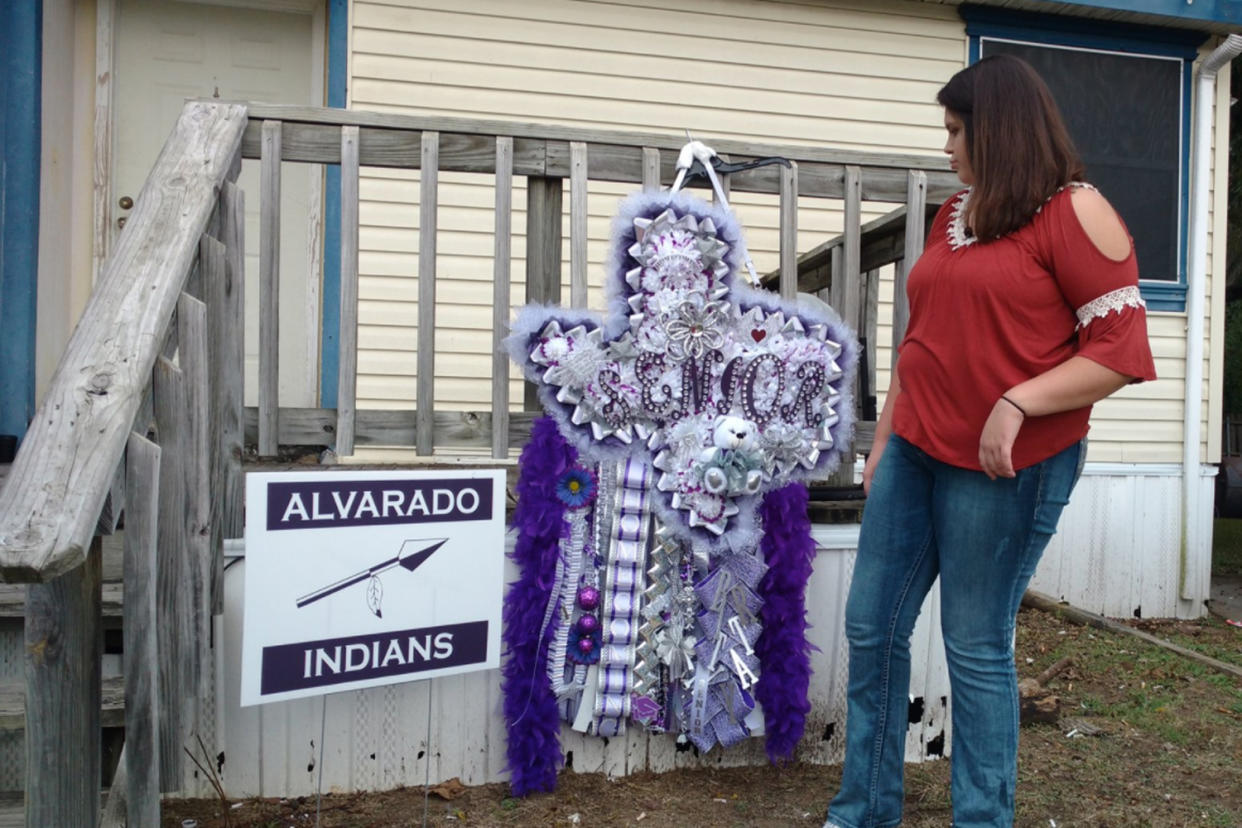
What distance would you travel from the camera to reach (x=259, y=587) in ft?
6.95

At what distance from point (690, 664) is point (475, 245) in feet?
9.86

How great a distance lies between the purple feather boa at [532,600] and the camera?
257cm

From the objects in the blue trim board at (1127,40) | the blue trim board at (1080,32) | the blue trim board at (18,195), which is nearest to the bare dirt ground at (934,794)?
the blue trim board at (18,195)

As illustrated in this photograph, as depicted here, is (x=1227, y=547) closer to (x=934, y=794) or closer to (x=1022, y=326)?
(x=934, y=794)

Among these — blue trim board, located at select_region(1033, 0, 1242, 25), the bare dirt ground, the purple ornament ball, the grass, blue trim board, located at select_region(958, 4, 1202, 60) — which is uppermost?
blue trim board, located at select_region(1033, 0, 1242, 25)

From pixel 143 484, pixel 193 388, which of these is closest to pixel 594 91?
pixel 193 388

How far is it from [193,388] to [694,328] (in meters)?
1.23

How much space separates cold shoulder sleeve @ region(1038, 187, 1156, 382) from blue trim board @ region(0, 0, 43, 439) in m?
4.38

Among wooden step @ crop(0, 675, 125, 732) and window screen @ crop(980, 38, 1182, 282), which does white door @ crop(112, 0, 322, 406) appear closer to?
wooden step @ crop(0, 675, 125, 732)

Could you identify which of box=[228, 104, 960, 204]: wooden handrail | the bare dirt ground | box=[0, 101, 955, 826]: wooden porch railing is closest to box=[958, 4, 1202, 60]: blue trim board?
box=[0, 101, 955, 826]: wooden porch railing

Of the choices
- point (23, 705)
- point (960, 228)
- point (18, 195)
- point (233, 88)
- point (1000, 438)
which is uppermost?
point (233, 88)

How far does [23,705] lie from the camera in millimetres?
2004

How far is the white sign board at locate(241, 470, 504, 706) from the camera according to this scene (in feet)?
6.97

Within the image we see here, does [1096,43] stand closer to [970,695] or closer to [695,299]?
[695,299]
